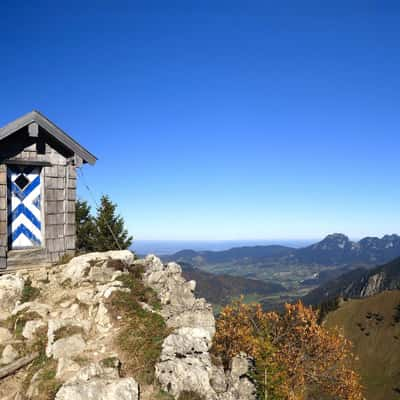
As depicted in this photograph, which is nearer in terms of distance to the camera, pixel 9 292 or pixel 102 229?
pixel 9 292

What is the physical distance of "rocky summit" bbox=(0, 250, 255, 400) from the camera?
868 centimetres

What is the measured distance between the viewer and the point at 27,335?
34.9 feet

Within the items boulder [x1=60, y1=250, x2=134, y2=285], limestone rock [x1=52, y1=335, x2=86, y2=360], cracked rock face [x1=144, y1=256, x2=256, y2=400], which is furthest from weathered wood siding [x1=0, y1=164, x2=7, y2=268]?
cracked rock face [x1=144, y1=256, x2=256, y2=400]

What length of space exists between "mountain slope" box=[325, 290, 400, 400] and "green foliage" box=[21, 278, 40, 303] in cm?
9615

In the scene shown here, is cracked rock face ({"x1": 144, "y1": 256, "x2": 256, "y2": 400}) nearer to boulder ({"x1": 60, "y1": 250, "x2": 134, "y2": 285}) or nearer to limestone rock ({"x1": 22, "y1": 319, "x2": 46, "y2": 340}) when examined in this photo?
boulder ({"x1": 60, "y1": 250, "x2": 134, "y2": 285})

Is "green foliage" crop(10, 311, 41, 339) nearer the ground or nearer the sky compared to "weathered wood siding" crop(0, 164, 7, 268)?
nearer the ground

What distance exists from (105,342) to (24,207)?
27.0ft

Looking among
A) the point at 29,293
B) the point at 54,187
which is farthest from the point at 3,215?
the point at 29,293

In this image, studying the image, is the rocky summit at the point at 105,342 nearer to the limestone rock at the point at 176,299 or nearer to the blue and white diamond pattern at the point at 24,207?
the limestone rock at the point at 176,299

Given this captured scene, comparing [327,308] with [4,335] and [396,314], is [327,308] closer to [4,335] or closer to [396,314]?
[396,314]

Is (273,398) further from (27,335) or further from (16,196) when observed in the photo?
(16,196)

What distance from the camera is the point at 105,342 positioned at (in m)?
10.2

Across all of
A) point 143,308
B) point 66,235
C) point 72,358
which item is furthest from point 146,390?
point 66,235

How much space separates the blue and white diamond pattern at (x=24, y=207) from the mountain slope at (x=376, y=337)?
3771 inches
